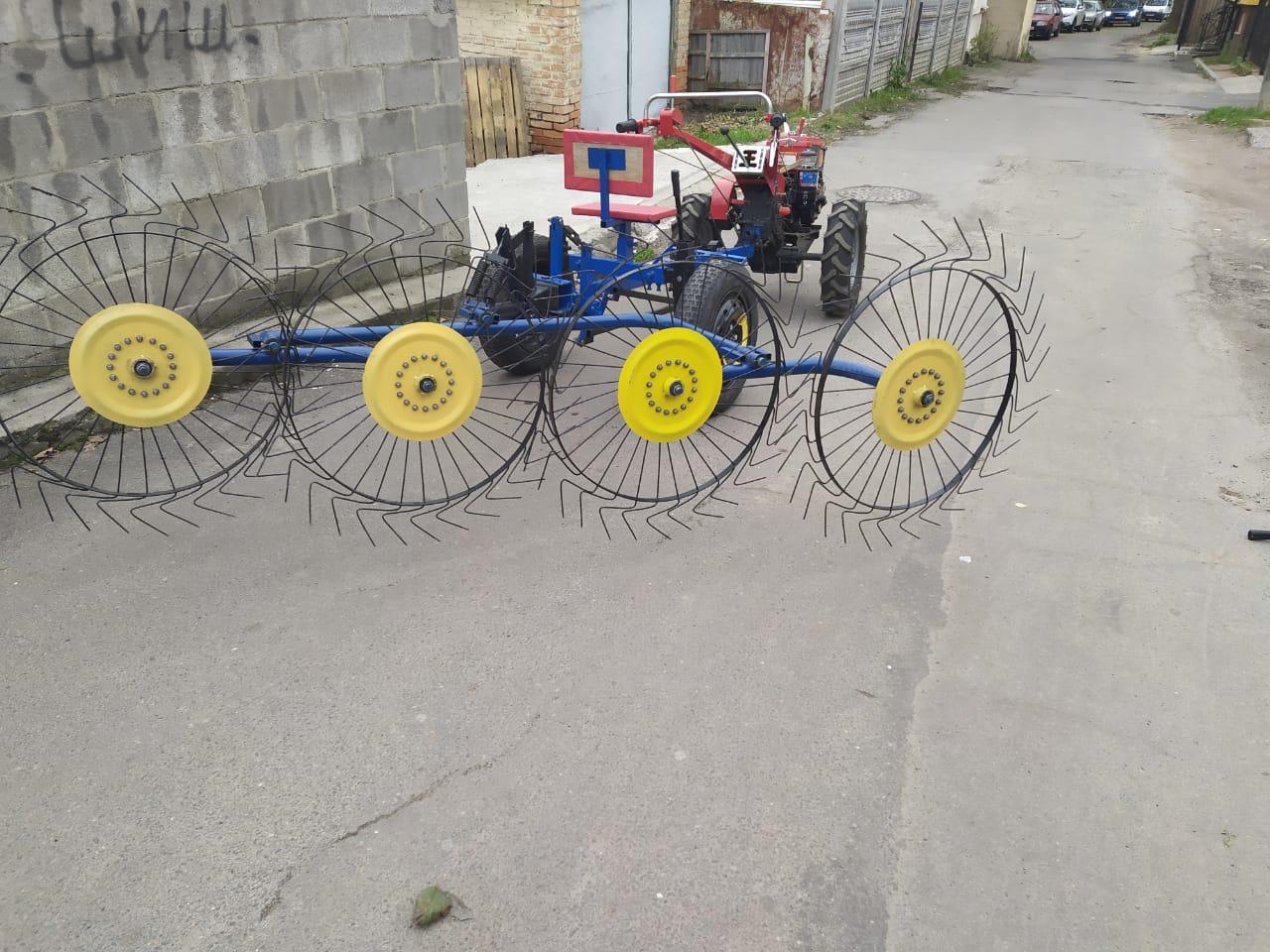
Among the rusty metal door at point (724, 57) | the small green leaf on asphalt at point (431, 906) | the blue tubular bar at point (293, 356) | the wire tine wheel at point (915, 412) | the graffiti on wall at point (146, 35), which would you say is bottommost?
the small green leaf on asphalt at point (431, 906)

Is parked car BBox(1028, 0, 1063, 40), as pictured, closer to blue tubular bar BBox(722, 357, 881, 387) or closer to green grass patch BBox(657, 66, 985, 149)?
green grass patch BBox(657, 66, 985, 149)

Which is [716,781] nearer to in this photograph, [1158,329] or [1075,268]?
[1158,329]

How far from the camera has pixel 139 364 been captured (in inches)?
124

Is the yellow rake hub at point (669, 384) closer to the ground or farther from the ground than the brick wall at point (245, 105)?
closer to the ground

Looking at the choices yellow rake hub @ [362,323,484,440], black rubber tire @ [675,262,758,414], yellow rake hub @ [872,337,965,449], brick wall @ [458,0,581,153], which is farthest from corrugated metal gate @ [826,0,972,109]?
yellow rake hub @ [362,323,484,440]

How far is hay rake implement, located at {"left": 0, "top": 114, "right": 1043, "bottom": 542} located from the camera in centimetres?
334

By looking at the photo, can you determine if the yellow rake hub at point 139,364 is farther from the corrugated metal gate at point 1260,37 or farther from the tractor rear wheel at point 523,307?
the corrugated metal gate at point 1260,37

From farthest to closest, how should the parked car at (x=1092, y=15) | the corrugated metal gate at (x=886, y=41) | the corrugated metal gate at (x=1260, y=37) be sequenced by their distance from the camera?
the parked car at (x=1092, y=15) → the corrugated metal gate at (x=1260, y=37) → the corrugated metal gate at (x=886, y=41)

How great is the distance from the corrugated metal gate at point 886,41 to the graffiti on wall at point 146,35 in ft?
43.4

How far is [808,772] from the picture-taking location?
295 centimetres

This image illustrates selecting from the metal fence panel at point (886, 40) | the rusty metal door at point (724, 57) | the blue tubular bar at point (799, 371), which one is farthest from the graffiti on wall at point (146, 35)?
the metal fence panel at point (886, 40)

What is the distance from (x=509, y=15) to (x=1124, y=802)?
10929mm

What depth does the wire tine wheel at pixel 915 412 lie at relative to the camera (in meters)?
3.62

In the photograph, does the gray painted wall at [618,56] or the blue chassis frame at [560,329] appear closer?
the blue chassis frame at [560,329]
